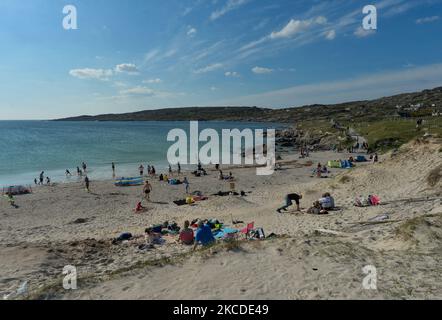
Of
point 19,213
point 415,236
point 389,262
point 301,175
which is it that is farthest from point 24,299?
point 301,175

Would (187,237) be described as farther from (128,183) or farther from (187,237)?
(128,183)

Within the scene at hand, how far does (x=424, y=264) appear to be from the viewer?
877 cm

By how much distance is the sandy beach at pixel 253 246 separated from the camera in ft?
25.8

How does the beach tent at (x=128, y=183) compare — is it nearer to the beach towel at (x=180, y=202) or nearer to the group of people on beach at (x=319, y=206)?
the beach towel at (x=180, y=202)

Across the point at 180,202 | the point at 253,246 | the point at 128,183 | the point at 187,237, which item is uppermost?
the point at 253,246

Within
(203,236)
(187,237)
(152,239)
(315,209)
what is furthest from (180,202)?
(203,236)

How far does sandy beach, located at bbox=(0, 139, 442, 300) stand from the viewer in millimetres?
7867

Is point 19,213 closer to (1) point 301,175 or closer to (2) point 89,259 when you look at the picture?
(2) point 89,259

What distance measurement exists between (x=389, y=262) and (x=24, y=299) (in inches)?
352

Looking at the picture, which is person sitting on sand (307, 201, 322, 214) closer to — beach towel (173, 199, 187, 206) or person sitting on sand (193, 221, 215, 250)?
person sitting on sand (193, 221, 215, 250)

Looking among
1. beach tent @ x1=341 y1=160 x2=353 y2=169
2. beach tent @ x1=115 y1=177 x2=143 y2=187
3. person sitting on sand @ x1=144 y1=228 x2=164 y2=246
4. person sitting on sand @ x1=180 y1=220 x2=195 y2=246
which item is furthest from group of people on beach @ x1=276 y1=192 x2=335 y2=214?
beach tent @ x1=341 y1=160 x2=353 y2=169

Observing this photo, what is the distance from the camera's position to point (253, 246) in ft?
33.4

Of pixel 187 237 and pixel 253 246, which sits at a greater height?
pixel 253 246

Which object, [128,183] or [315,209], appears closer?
[315,209]
